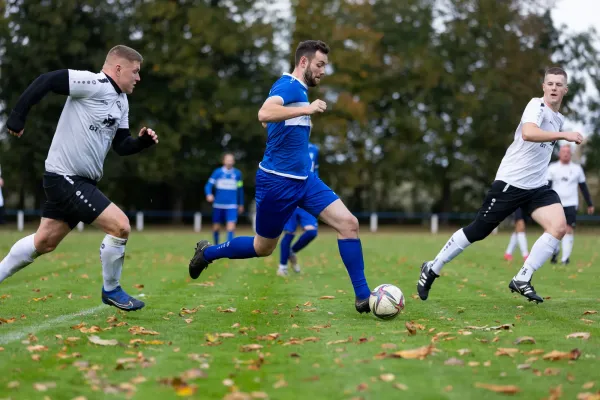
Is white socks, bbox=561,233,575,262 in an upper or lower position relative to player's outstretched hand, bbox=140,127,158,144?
lower

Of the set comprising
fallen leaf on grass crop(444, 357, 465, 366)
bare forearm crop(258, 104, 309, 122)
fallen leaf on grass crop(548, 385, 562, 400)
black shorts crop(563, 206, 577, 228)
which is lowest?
fallen leaf on grass crop(444, 357, 465, 366)

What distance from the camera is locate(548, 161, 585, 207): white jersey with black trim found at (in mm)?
16375

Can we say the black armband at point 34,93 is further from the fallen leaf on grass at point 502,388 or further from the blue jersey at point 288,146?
the fallen leaf on grass at point 502,388

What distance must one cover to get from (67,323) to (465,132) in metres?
42.2

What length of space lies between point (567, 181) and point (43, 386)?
13.7 meters

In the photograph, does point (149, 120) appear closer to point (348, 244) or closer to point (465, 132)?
point (465, 132)

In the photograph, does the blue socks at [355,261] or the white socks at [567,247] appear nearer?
the blue socks at [355,261]

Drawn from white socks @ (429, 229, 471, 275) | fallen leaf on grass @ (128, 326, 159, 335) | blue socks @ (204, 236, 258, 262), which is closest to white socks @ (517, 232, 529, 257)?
white socks @ (429, 229, 471, 275)

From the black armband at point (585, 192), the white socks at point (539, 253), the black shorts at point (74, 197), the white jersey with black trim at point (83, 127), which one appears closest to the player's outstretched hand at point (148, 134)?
the white jersey with black trim at point (83, 127)

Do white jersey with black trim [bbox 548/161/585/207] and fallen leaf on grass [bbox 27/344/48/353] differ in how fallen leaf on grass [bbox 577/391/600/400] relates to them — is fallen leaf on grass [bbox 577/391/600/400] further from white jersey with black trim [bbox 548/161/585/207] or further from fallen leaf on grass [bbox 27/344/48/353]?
white jersey with black trim [bbox 548/161/585/207]

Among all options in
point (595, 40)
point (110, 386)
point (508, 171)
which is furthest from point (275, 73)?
point (110, 386)

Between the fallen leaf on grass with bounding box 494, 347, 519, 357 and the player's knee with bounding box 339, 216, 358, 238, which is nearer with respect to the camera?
the fallen leaf on grass with bounding box 494, 347, 519, 357

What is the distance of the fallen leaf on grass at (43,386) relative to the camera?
448 cm

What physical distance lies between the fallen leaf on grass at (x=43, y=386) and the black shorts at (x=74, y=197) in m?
2.58
